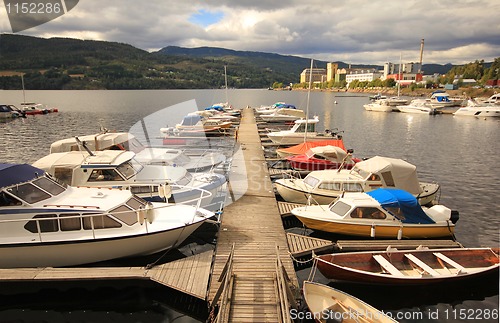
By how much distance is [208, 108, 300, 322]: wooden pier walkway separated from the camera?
1004cm

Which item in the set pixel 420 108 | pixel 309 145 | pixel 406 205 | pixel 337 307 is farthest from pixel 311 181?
pixel 420 108

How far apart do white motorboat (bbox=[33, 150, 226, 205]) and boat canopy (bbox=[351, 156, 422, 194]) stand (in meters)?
9.69

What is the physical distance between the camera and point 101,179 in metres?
17.4

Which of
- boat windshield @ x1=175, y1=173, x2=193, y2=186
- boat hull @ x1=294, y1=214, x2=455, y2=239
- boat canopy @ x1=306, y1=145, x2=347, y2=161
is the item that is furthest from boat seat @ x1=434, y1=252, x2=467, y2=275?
boat windshield @ x1=175, y1=173, x2=193, y2=186

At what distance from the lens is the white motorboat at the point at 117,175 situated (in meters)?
17.1

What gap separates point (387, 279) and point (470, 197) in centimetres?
1694

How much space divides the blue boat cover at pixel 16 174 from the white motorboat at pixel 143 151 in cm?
828

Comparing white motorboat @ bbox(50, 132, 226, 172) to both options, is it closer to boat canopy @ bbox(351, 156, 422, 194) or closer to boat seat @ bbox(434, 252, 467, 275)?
boat canopy @ bbox(351, 156, 422, 194)

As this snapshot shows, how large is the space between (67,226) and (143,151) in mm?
13533

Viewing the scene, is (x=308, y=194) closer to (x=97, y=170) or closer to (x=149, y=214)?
(x=149, y=214)

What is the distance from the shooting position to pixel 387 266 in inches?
501

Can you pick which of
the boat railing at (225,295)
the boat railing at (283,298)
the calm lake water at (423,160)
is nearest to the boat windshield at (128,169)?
the calm lake water at (423,160)

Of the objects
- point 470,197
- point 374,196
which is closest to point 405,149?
A: point 470,197

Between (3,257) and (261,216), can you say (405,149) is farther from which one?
(3,257)
